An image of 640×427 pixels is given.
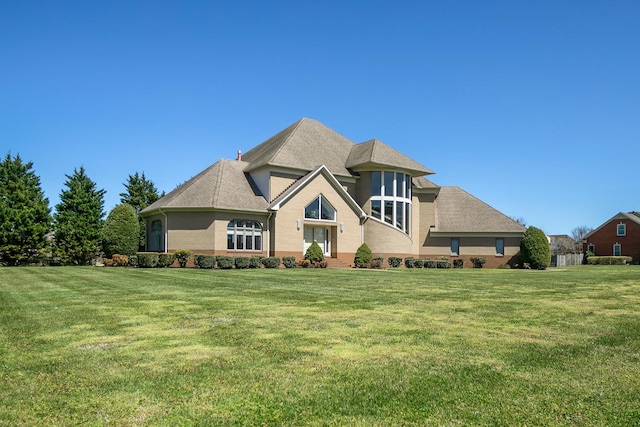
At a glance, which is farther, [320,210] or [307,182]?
[320,210]

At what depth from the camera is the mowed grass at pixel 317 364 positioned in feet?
14.8

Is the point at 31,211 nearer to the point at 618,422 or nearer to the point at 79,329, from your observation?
the point at 79,329

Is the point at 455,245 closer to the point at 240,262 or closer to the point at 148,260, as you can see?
the point at 240,262

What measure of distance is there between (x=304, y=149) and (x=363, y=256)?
969cm

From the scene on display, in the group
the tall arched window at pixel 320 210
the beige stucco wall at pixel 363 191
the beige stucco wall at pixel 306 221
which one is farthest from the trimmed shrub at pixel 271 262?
the beige stucco wall at pixel 363 191

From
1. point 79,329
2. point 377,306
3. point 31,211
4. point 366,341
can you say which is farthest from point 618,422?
point 31,211

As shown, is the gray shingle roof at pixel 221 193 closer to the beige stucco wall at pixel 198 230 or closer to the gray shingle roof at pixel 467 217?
the beige stucco wall at pixel 198 230

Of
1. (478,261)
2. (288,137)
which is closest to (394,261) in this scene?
(478,261)

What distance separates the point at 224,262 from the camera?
96.8 ft

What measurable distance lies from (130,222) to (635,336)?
113ft

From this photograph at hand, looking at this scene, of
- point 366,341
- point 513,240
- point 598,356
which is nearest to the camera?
point 598,356

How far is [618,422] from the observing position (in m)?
4.29

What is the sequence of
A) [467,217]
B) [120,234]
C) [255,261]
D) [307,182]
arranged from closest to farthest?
[255,261] → [307,182] → [120,234] → [467,217]

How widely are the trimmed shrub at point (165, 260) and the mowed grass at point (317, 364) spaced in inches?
730
